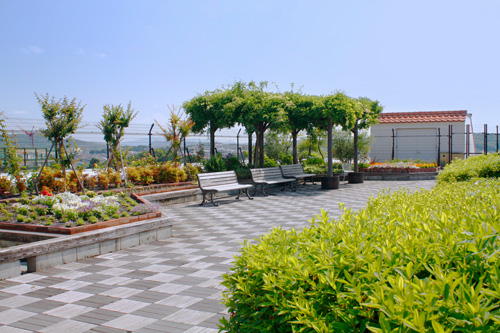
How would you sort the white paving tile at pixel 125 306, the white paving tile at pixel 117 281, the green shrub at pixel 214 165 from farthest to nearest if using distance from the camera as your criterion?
1. the green shrub at pixel 214 165
2. the white paving tile at pixel 117 281
3. the white paving tile at pixel 125 306

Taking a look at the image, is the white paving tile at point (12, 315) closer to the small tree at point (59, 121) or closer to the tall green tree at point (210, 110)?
the small tree at point (59, 121)

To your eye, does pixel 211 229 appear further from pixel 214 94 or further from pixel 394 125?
pixel 394 125

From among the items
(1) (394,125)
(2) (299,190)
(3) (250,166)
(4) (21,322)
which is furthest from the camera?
(1) (394,125)

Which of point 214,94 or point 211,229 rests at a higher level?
point 214,94

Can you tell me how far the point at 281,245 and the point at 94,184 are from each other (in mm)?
9861

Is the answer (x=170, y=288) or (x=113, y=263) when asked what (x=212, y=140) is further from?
(x=170, y=288)

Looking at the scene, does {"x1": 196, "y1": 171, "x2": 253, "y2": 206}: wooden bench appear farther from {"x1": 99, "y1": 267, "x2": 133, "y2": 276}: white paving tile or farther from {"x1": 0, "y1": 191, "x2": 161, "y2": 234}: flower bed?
{"x1": 99, "y1": 267, "x2": 133, "y2": 276}: white paving tile

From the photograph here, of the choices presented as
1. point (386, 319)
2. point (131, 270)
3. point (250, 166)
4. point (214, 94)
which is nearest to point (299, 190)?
point (250, 166)

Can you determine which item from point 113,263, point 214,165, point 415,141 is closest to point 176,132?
point 214,165

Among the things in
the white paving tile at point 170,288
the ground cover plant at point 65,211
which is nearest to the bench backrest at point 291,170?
the ground cover plant at point 65,211

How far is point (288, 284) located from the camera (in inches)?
78.7

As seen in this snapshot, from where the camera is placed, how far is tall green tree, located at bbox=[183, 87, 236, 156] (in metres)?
16.2

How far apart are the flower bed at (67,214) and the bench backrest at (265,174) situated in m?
6.69

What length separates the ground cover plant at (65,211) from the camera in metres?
6.56
